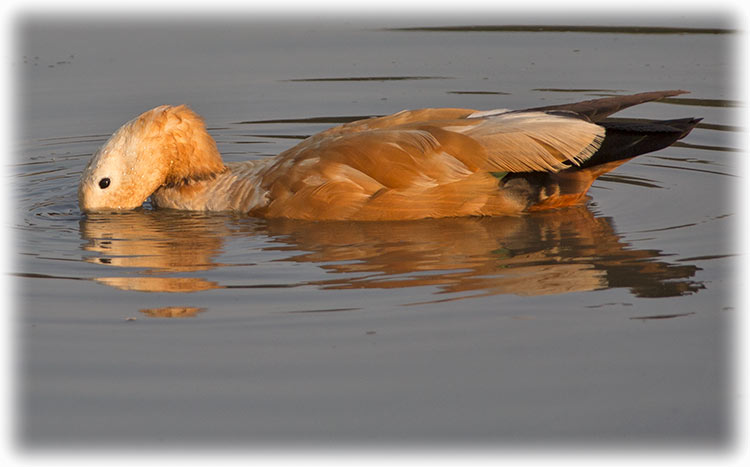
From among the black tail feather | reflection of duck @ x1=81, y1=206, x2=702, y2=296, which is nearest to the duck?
the black tail feather

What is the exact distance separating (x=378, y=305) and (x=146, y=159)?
304 cm

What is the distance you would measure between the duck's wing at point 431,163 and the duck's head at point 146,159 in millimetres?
1005

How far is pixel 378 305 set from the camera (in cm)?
625

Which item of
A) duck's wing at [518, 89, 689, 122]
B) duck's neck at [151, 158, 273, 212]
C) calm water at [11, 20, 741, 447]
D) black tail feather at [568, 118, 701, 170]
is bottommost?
→ calm water at [11, 20, 741, 447]

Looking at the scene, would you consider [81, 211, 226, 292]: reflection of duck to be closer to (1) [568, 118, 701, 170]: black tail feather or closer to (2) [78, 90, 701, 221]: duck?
(2) [78, 90, 701, 221]: duck

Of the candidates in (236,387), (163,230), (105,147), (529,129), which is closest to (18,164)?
(105,147)

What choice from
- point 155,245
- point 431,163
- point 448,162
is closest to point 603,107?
point 448,162

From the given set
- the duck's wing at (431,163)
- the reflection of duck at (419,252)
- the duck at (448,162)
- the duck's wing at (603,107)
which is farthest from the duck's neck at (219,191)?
the duck's wing at (603,107)

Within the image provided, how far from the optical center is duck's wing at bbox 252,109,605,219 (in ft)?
25.2

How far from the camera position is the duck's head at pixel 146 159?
28.0 feet

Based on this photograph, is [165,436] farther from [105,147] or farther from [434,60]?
[434,60]

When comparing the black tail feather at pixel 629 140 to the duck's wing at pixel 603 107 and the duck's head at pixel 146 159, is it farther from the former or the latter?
the duck's head at pixel 146 159

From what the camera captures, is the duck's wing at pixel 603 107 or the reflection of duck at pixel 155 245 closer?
the reflection of duck at pixel 155 245

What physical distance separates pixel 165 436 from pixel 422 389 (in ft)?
3.82
